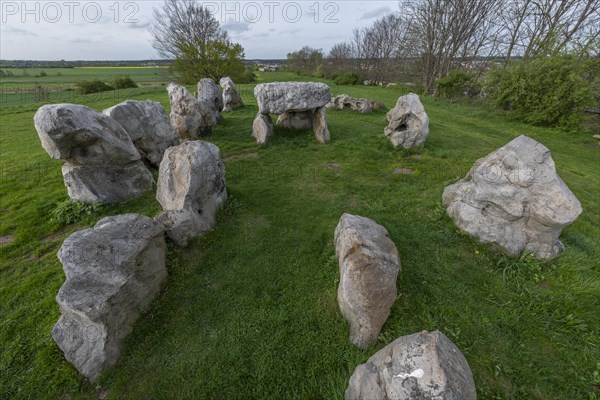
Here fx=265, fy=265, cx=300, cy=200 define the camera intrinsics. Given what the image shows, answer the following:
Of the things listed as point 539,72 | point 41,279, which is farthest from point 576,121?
point 41,279

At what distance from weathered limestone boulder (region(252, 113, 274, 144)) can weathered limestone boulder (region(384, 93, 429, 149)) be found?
4835 millimetres

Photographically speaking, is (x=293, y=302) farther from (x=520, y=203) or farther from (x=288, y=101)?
(x=288, y=101)

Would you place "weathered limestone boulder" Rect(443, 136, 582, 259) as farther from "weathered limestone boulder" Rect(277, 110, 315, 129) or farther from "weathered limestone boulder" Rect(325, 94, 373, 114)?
"weathered limestone boulder" Rect(325, 94, 373, 114)

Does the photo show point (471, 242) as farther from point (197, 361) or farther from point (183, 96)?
point (183, 96)

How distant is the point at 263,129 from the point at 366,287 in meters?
8.34

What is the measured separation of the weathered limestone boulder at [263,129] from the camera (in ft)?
34.1

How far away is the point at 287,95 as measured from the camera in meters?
9.76

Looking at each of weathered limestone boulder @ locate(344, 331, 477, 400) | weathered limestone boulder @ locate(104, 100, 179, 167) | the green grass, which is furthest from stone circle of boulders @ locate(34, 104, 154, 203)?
weathered limestone boulder @ locate(344, 331, 477, 400)

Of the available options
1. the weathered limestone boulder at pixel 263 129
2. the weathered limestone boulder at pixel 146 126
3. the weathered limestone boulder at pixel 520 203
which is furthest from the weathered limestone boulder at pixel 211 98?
the weathered limestone boulder at pixel 520 203

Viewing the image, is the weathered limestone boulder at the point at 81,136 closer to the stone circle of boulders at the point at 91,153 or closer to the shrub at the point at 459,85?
the stone circle of boulders at the point at 91,153

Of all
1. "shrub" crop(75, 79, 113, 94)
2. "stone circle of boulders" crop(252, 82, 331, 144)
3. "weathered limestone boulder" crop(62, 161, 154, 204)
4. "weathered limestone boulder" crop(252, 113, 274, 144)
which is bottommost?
"weathered limestone boulder" crop(62, 161, 154, 204)

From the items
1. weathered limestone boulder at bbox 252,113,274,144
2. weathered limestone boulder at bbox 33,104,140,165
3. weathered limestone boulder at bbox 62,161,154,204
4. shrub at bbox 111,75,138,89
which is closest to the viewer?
weathered limestone boulder at bbox 33,104,140,165

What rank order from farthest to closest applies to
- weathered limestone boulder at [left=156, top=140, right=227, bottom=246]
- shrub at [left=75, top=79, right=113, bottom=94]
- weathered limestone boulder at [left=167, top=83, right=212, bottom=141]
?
shrub at [left=75, top=79, right=113, bottom=94] < weathered limestone boulder at [left=167, top=83, right=212, bottom=141] < weathered limestone boulder at [left=156, top=140, right=227, bottom=246]

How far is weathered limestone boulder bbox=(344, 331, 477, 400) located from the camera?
2074 millimetres
